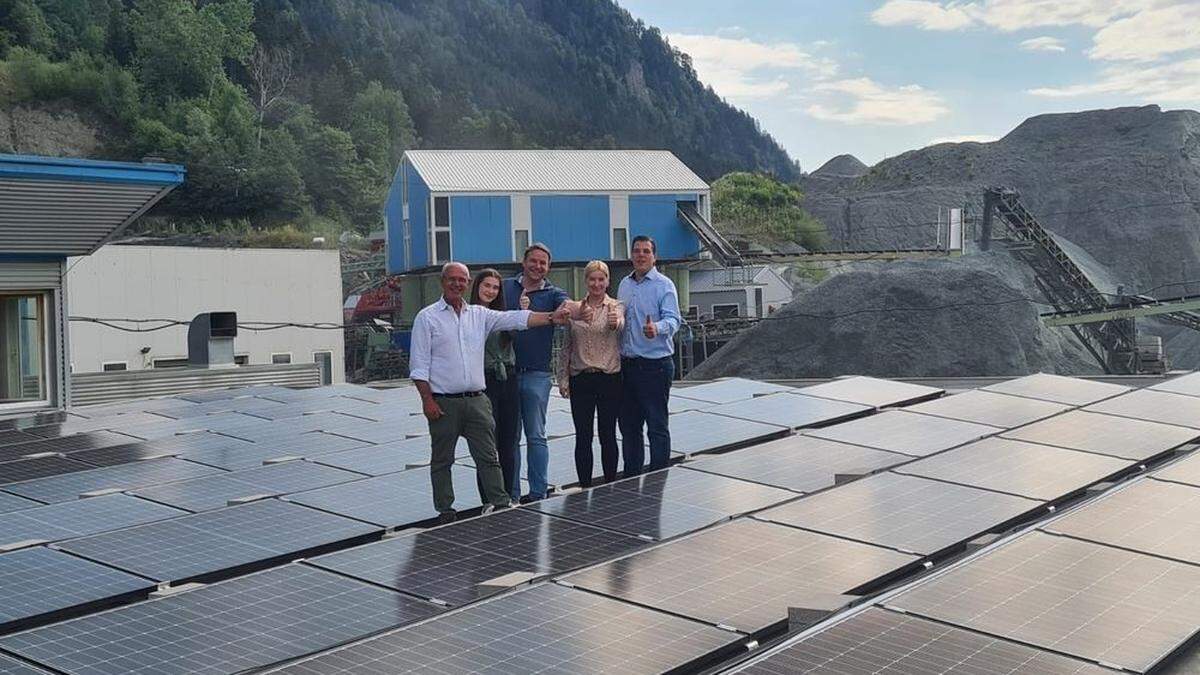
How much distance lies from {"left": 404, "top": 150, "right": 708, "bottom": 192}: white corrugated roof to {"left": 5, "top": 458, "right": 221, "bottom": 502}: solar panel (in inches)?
1648

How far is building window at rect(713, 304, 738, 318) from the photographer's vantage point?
57125 mm

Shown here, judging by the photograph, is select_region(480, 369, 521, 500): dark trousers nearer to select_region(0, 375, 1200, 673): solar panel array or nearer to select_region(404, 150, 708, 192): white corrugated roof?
select_region(0, 375, 1200, 673): solar panel array

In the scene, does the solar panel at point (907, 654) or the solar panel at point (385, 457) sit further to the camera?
the solar panel at point (385, 457)

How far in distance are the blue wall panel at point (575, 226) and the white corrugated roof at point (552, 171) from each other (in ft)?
1.87

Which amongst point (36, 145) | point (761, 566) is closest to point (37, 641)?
point (761, 566)

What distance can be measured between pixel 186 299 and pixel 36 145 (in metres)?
62.5

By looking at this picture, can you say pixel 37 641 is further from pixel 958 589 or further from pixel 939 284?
pixel 939 284

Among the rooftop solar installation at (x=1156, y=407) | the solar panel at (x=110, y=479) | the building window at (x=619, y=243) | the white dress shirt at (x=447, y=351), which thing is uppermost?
the building window at (x=619, y=243)

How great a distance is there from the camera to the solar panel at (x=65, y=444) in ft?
42.5

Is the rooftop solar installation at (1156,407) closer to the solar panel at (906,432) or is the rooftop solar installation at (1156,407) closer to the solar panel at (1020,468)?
the solar panel at (906,432)

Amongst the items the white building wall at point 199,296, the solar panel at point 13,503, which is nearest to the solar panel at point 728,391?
the solar panel at point 13,503

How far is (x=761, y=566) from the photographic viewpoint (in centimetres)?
648

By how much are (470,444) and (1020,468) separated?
4.28 meters

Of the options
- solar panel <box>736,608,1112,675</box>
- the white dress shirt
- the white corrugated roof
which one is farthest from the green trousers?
the white corrugated roof
